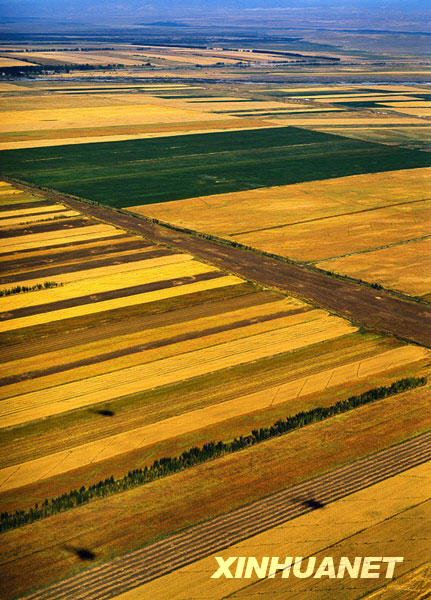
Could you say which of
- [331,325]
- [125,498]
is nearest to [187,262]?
[331,325]

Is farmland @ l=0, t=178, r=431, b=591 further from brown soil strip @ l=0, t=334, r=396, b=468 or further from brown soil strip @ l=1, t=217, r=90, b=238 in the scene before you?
brown soil strip @ l=1, t=217, r=90, b=238

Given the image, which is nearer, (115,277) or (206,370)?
(206,370)

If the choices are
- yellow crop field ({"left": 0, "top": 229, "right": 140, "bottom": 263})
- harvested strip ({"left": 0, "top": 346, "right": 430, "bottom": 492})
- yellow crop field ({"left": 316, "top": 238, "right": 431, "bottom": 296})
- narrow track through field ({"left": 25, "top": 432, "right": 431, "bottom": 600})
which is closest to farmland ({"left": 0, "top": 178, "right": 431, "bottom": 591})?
harvested strip ({"left": 0, "top": 346, "right": 430, "bottom": 492})

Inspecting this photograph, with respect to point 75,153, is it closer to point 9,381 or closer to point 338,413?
point 9,381

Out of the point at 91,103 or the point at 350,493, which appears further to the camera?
the point at 91,103

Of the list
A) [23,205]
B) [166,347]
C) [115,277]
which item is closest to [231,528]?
[166,347]

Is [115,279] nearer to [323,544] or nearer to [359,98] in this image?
[323,544]
